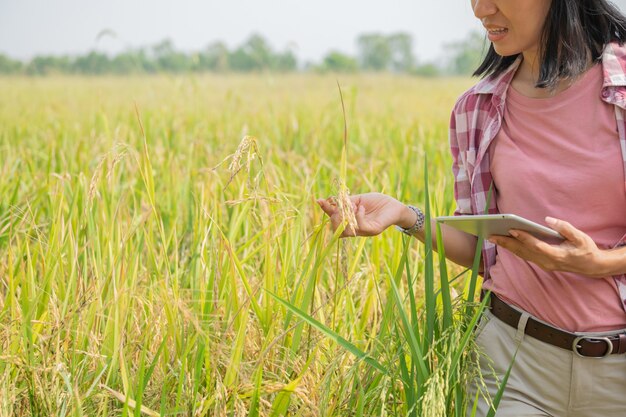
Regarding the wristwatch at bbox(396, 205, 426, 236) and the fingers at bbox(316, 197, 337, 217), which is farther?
the wristwatch at bbox(396, 205, 426, 236)

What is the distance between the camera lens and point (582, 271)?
1236mm

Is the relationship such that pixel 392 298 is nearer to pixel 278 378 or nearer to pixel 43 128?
pixel 278 378

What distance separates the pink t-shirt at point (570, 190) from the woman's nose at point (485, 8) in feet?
0.55

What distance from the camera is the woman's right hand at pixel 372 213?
1.34m

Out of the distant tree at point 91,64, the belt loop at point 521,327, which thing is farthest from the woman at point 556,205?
the distant tree at point 91,64

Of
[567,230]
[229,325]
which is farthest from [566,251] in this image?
[229,325]

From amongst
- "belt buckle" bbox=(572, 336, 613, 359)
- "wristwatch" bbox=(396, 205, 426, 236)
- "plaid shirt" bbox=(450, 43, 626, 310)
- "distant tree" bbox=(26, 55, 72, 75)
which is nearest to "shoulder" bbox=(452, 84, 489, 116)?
"plaid shirt" bbox=(450, 43, 626, 310)

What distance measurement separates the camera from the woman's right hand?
1342 mm

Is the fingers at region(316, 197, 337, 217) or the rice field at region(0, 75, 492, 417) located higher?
the fingers at region(316, 197, 337, 217)

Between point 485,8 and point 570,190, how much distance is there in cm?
33

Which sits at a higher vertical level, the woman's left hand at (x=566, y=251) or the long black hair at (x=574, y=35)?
the long black hair at (x=574, y=35)

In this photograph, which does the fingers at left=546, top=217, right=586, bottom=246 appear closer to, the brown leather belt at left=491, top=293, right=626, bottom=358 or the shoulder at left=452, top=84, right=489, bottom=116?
the brown leather belt at left=491, top=293, right=626, bottom=358

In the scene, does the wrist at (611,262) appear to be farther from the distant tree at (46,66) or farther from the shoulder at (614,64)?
the distant tree at (46,66)

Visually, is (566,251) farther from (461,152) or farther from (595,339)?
(461,152)
